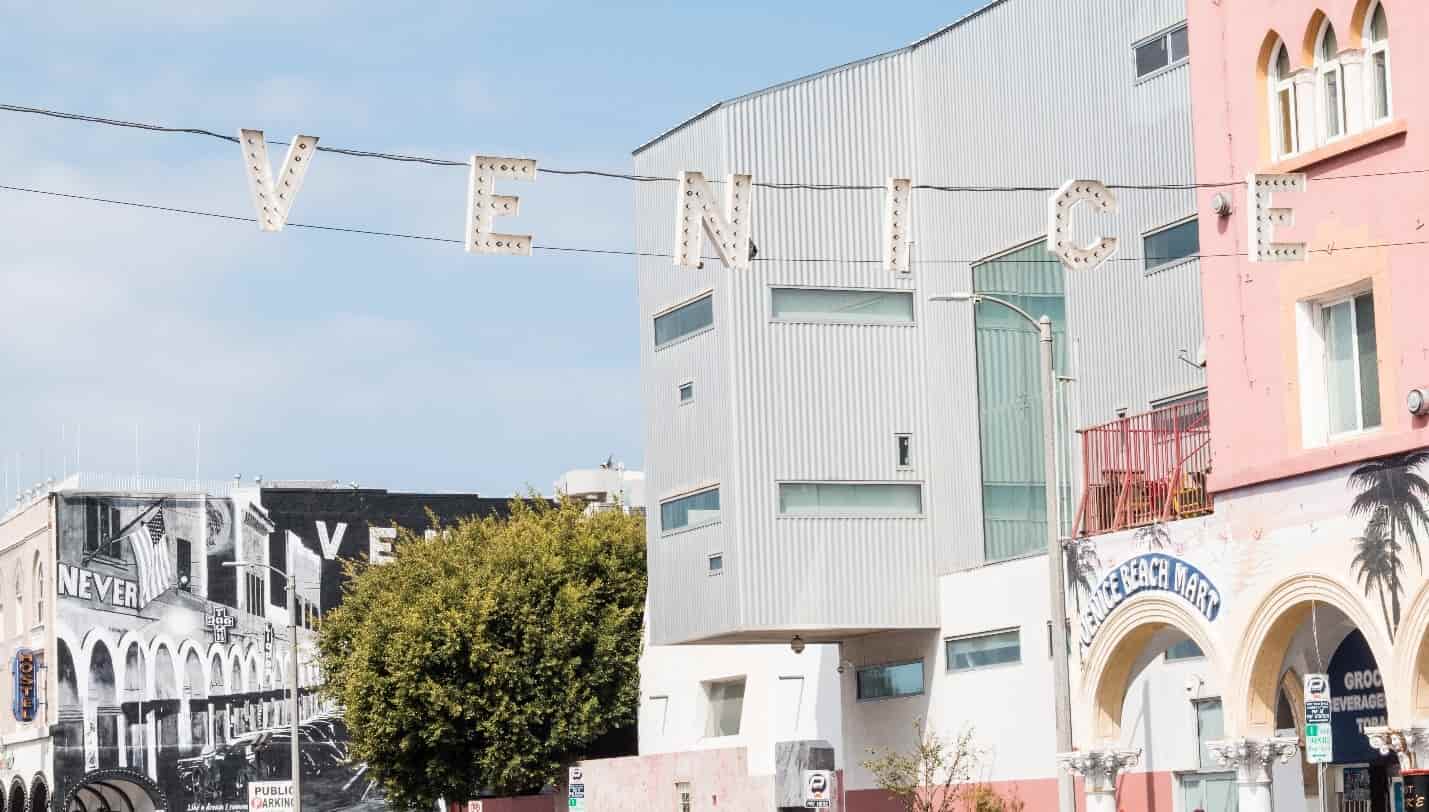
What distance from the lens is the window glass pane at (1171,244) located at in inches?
1394

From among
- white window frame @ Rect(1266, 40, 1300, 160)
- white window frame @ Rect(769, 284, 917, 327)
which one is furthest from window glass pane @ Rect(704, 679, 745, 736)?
white window frame @ Rect(1266, 40, 1300, 160)

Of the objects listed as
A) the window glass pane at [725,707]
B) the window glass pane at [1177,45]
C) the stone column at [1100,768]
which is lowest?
the stone column at [1100,768]

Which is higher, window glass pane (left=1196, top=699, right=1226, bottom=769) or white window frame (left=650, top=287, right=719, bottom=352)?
white window frame (left=650, top=287, right=719, bottom=352)

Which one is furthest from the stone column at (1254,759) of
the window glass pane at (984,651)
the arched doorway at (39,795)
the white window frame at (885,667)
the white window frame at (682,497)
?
the arched doorway at (39,795)

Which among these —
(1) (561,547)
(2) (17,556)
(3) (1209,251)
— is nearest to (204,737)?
(2) (17,556)

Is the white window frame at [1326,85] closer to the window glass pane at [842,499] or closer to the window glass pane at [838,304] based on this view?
the window glass pane at [838,304]

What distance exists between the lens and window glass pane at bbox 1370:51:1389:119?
23828mm

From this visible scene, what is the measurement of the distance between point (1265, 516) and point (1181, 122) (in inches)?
467

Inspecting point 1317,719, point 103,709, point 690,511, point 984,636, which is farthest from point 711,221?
point 103,709

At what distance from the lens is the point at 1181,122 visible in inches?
1401

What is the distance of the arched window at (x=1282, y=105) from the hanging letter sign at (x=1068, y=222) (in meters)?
2.33

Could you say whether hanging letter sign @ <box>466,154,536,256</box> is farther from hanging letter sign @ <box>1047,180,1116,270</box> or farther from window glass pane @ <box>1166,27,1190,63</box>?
window glass pane @ <box>1166,27,1190,63</box>

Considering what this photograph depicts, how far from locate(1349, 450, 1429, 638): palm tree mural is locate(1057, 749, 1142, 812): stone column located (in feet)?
18.2

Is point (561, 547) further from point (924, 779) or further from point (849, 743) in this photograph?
point (924, 779)
